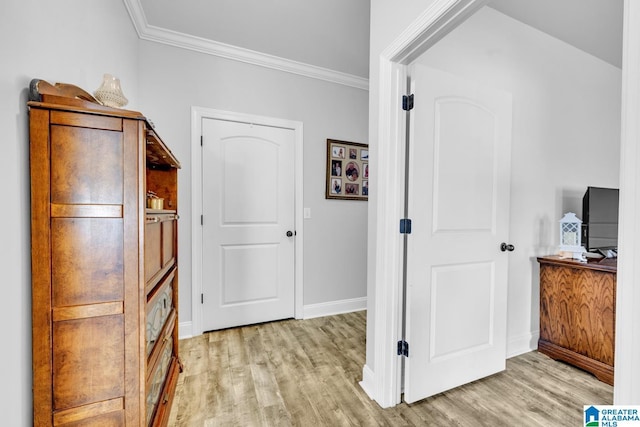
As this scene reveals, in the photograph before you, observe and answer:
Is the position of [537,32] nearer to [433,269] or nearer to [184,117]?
[433,269]

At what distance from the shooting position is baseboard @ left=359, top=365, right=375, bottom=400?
1.64 m

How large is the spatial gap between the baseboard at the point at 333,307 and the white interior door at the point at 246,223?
0.61 ft

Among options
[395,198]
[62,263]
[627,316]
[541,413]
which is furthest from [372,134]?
[541,413]

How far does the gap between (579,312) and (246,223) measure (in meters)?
2.73

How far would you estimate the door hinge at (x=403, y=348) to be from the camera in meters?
1.56

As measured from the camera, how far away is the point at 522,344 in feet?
7.14

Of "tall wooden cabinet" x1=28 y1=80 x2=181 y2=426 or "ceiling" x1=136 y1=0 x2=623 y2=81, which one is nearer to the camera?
"tall wooden cabinet" x1=28 y1=80 x2=181 y2=426

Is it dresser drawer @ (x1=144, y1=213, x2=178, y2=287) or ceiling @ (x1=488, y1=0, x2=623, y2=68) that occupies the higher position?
ceiling @ (x1=488, y1=0, x2=623, y2=68)

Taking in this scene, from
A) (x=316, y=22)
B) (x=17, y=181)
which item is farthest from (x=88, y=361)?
(x=316, y=22)

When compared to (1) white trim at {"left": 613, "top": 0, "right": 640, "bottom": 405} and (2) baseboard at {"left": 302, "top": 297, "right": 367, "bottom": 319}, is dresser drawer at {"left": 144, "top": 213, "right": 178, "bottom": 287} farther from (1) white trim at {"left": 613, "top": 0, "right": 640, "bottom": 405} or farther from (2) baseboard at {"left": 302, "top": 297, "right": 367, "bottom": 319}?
(2) baseboard at {"left": 302, "top": 297, "right": 367, "bottom": 319}

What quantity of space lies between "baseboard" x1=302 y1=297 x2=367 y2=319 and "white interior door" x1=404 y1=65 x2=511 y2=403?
1406mm

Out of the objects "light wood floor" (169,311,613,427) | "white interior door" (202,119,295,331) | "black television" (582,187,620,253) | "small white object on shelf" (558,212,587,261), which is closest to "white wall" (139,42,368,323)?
"white interior door" (202,119,295,331)

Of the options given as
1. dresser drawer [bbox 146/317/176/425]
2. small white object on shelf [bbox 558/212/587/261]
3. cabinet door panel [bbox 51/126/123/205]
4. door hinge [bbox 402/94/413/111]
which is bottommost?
dresser drawer [bbox 146/317/176/425]

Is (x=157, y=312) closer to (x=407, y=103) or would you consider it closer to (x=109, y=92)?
(x=109, y=92)
